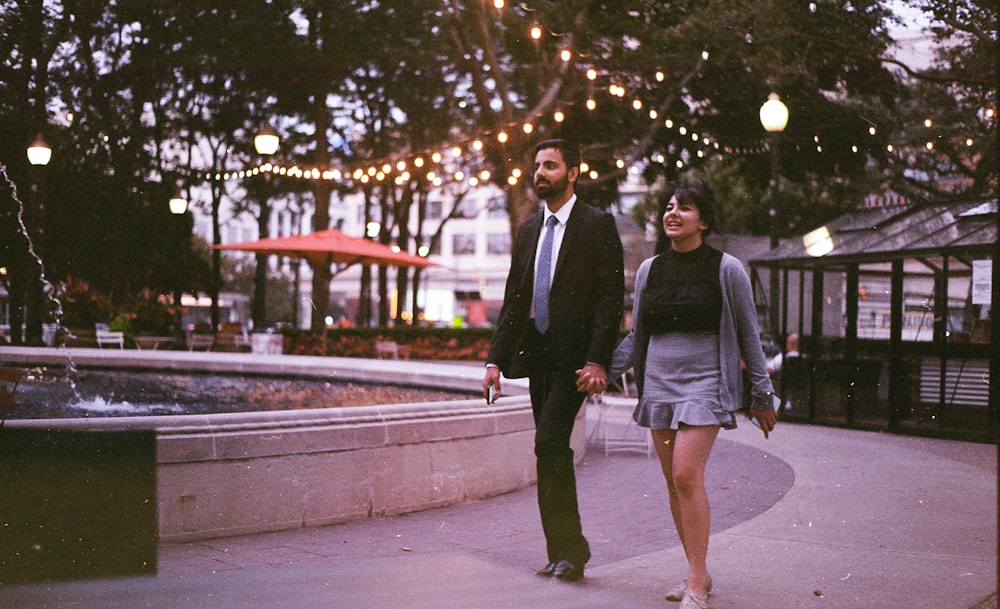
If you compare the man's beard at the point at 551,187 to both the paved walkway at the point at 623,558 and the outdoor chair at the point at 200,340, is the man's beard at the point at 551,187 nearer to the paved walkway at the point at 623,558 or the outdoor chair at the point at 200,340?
the paved walkway at the point at 623,558

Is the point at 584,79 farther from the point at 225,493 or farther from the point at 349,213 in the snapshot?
the point at 349,213

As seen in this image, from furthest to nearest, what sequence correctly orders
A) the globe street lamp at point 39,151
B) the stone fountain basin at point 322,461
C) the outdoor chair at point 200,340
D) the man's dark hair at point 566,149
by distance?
the outdoor chair at point 200,340, the globe street lamp at point 39,151, the stone fountain basin at point 322,461, the man's dark hair at point 566,149

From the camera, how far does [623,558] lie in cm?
550

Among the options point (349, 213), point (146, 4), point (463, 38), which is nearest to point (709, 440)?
point (463, 38)

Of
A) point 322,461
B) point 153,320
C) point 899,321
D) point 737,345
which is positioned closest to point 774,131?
point 899,321

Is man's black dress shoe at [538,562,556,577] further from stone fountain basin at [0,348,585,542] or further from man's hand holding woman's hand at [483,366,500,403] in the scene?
stone fountain basin at [0,348,585,542]

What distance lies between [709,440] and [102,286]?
32305mm

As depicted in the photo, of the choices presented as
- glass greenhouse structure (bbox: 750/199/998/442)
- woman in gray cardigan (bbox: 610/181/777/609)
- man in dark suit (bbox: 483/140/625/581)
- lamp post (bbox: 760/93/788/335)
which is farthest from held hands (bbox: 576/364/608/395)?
lamp post (bbox: 760/93/788/335)

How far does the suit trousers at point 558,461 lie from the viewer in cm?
461

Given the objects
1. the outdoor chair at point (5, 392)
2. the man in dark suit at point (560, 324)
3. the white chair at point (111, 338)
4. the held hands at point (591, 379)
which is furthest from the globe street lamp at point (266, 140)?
the held hands at point (591, 379)

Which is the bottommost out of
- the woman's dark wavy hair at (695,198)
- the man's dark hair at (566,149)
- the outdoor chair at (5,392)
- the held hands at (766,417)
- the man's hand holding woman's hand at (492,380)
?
the outdoor chair at (5,392)

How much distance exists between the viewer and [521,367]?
474 cm

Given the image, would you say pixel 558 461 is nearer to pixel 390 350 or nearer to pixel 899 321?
pixel 899 321

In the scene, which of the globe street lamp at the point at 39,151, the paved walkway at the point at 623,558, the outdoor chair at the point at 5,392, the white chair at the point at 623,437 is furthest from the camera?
the globe street lamp at the point at 39,151
